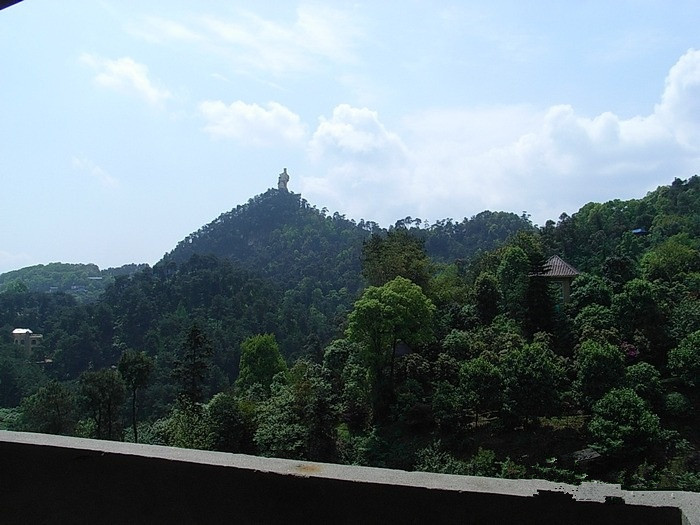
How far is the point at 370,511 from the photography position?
1.27 metres

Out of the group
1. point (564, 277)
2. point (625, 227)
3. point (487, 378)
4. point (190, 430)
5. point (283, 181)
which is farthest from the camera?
point (283, 181)

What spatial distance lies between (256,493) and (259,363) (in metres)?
27.4

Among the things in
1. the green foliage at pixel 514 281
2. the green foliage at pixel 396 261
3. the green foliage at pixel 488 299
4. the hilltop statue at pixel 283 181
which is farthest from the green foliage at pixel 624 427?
the hilltop statue at pixel 283 181

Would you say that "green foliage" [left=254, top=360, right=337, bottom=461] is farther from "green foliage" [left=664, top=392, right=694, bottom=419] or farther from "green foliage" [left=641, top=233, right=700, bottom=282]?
"green foliage" [left=641, top=233, right=700, bottom=282]

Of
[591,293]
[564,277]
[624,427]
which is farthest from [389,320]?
[564,277]

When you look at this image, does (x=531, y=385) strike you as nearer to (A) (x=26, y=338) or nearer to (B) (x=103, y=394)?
(B) (x=103, y=394)

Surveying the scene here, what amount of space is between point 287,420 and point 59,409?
42.9ft

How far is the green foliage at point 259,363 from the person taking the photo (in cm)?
2786

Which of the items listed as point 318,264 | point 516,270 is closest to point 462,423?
point 516,270

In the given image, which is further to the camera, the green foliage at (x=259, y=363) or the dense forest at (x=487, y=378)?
the green foliage at (x=259, y=363)

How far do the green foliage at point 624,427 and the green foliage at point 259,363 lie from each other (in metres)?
16.6

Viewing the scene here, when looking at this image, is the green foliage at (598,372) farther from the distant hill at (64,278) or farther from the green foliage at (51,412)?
the distant hill at (64,278)

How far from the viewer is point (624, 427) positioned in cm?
1330

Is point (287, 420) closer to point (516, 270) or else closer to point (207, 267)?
point (516, 270)
